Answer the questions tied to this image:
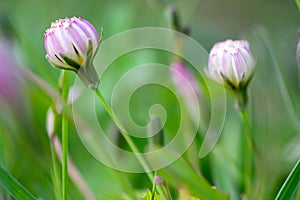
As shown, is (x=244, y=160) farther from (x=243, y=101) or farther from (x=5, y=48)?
(x=5, y=48)

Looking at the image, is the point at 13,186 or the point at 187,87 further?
the point at 187,87

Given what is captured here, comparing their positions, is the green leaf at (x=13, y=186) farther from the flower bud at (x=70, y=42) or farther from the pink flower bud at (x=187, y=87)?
the pink flower bud at (x=187, y=87)

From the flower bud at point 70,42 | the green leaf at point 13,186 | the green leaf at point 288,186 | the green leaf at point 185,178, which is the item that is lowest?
the green leaf at point 288,186

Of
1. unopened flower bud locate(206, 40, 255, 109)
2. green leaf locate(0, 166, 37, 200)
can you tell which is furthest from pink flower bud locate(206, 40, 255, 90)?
→ green leaf locate(0, 166, 37, 200)

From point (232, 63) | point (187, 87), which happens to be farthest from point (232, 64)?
point (187, 87)

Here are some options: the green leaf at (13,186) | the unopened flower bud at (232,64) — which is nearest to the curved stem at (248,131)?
the unopened flower bud at (232,64)

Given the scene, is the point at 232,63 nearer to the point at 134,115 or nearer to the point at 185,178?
the point at 185,178

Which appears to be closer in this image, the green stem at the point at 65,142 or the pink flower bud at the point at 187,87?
the green stem at the point at 65,142

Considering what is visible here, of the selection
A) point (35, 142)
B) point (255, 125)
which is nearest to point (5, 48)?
point (35, 142)
